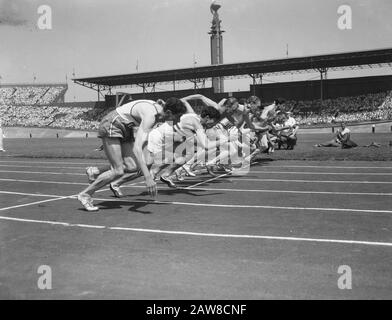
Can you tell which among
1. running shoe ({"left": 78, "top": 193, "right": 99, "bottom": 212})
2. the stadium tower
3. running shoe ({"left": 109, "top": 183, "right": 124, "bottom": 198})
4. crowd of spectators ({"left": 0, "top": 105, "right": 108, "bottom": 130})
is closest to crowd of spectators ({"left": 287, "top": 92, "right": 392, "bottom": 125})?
crowd of spectators ({"left": 0, "top": 105, "right": 108, "bottom": 130})

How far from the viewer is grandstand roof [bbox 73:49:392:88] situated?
51.1 metres

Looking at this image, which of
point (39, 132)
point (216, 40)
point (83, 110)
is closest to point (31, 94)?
point (83, 110)

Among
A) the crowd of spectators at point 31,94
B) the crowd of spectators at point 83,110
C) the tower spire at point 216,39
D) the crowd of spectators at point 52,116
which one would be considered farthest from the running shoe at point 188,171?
the crowd of spectators at point 31,94

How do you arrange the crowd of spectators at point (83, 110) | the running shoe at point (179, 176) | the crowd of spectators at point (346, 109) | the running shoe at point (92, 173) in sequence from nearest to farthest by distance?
the running shoe at point (92, 173)
the running shoe at point (179, 176)
the crowd of spectators at point (346, 109)
the crowd of spectators at point (83, 110)

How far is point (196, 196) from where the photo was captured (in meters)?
8.77

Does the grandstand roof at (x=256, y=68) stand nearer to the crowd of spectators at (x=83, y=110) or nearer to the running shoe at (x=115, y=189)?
the crowd of spectators at (x=83, y=110)

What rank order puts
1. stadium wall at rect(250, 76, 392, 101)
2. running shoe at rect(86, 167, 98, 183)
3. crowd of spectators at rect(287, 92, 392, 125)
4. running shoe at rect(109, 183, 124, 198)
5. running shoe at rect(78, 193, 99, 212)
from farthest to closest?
stadium wall at rect(250, 76, 392, 101) → crowd of spectators at rect(287, 92, 392, 125) → running shoe at rect(109, 183, 124, 198) → running shoe at rect(86, 167, 98, 183) → running shoe at rect(78, 193, 99, 212)

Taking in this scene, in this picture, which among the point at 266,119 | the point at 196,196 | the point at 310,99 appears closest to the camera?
the point at 196,196

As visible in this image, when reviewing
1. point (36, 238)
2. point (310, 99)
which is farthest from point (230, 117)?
point (310, 99)

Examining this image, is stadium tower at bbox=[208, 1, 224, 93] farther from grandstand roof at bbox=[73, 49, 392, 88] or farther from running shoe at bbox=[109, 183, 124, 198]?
running shoe at bbox=[109, 183, 124, 198]

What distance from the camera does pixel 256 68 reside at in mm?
57562

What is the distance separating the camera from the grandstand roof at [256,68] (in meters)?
51.1
